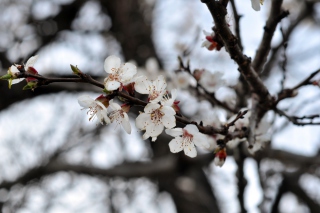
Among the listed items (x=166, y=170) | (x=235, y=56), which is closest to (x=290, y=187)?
(x=166, y=170)

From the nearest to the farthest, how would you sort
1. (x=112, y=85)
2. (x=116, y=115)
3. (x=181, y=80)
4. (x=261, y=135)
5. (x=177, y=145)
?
(x=112, y=85), (x=116, y=115), (x=177, y=145), (x=261, y=135), (x=181, y=80)

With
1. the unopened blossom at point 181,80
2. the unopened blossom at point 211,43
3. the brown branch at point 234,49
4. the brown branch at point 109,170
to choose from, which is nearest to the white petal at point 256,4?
the brown branch at point 234,49

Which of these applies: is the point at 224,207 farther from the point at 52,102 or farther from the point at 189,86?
the point at 189,86

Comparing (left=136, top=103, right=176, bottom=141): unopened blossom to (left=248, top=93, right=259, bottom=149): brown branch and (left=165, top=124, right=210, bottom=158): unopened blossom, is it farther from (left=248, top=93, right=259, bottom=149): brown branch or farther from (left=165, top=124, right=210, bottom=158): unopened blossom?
(left=248, top=93, right=259, bottom=149): brown branch

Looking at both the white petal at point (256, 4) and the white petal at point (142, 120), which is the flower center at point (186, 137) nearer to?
the white petal at point (142, 120)

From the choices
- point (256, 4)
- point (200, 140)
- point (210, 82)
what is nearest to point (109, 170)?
point (210, 82)

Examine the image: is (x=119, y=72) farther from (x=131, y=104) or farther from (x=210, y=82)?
(x=210, y=82)
